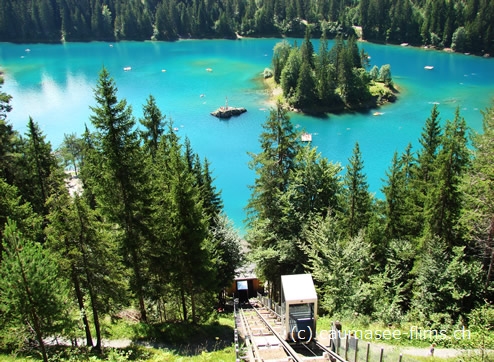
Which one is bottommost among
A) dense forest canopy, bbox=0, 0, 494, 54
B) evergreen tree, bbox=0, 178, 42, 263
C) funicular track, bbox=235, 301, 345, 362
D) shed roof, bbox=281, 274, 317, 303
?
funicular track, bbox=235, 301, 345, 362

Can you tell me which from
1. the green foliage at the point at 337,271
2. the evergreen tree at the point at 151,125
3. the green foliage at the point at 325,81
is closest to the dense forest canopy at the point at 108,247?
the evergreen tree at the point at 151,125

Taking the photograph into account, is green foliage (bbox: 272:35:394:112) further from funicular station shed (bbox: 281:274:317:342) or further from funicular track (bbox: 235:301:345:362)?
funicular station shed (bbox: 281:274:317:342)

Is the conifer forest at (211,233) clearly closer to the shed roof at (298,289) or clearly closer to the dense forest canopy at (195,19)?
the shed roof at (298,289)

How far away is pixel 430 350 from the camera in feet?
55.7

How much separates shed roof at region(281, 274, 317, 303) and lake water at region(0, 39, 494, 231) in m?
40.2

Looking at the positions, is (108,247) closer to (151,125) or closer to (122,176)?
(122,176)

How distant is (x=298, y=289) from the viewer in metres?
16.6

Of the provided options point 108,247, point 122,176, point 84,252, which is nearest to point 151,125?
point 122,176

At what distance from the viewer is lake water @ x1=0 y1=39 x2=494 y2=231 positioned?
7962 centimetres

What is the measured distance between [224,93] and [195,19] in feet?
266

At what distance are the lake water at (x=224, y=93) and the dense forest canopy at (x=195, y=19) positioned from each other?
7.68 metres

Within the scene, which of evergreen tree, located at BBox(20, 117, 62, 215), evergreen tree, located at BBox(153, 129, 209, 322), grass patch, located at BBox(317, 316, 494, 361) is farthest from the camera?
evergreen tree, located at BBox(20, 117, 62, 215)

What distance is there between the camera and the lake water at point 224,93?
261ft

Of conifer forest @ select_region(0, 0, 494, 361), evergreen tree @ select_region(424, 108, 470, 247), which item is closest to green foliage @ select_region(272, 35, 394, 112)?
conifer forest @ select_region(0, 0, 494, 361)
